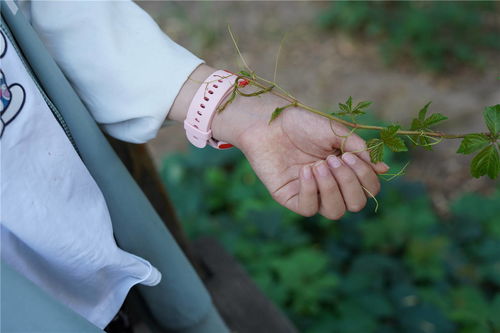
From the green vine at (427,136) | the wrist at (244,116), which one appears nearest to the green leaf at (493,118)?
the green vine at (427,136)

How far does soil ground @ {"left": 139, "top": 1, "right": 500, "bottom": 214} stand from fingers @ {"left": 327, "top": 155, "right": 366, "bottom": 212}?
1847 millimetres

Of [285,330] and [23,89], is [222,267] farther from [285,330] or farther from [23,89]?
[23,89]

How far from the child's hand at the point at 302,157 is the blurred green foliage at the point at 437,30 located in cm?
280

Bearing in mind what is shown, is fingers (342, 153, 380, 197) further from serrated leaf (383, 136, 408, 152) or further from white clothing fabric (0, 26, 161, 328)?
white clothing fabric (0, 26, 161, 328)

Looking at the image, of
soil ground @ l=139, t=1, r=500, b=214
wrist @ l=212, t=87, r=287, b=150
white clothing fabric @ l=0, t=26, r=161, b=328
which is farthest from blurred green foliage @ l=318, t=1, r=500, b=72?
white clothing fabric @ l=0, t=26, r=161, b=328

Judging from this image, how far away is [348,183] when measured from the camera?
2.74 feet

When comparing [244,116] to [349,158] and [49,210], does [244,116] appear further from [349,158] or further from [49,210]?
[49,210]

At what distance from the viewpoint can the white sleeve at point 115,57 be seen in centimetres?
89

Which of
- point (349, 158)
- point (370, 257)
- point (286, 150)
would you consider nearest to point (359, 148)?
point (349, 158)

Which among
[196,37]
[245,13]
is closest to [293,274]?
[196,37]

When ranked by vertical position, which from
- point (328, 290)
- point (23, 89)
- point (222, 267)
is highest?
point (23, 89)

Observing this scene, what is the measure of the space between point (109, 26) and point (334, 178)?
475mm

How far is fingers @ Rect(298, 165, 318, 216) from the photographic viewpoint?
840mm

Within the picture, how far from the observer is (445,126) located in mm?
3016
